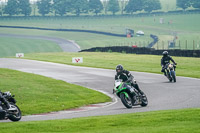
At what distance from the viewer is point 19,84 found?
23.1 m

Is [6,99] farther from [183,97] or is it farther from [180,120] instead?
[183,97]

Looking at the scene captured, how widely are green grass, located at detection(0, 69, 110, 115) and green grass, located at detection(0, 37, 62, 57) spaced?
67229mm

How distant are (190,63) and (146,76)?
1259 cm

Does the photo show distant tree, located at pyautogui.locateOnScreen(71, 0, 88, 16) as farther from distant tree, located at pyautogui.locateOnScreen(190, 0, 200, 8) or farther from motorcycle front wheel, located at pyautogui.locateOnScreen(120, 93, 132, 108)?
motorcycle front wheel, located at pyautogui.locateOnScreen(120, 93, 132, 108)

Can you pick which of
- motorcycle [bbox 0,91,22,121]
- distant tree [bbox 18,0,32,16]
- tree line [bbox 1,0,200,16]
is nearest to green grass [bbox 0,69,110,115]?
motorcycle [bbox 0,91,22,121]

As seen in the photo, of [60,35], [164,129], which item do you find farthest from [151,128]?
[60,35]


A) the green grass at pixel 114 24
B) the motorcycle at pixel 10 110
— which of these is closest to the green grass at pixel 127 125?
the motorcycle at pixel 10 110

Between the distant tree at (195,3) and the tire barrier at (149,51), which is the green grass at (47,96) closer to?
the tire barrier at (149,51)

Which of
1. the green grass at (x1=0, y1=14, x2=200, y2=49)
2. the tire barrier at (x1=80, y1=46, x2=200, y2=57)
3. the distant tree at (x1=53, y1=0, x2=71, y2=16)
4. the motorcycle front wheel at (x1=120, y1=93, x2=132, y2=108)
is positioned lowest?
the green grass at (x1=0, y1=14, x2=200, y2=49)

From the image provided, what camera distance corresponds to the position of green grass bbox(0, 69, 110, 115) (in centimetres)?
1822

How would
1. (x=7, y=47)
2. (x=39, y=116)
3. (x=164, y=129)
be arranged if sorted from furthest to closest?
(x=7, y=47) → (x=39, y=116) → (x=164, y=129)

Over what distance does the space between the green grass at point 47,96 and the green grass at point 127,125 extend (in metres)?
4.73

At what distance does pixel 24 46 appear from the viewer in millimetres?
100500

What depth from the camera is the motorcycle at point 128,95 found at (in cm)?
1708
